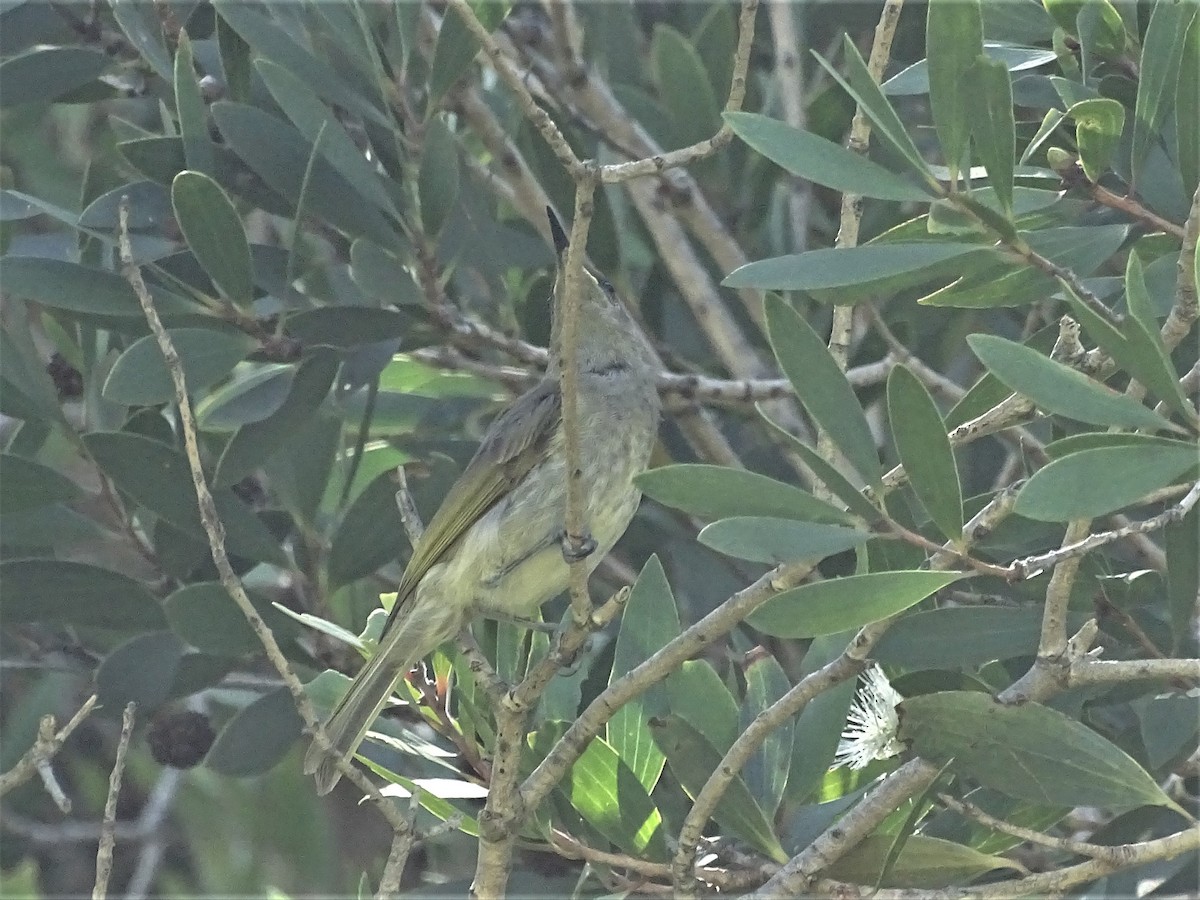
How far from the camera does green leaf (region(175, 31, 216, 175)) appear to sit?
2.68 m

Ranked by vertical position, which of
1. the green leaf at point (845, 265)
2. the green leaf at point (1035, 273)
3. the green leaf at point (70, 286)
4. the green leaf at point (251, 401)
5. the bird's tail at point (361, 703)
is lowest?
the bird's tail at point (361, 703)

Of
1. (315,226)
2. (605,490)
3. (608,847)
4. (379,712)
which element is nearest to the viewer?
(608,847)

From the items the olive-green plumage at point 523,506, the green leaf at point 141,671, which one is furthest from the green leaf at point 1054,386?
the green leaf at point 141,671

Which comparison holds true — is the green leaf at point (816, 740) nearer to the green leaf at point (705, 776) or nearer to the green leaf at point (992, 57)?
the green leaf at point (705, 776)

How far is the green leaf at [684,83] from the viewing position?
11.5 ft

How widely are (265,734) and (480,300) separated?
1252 mm

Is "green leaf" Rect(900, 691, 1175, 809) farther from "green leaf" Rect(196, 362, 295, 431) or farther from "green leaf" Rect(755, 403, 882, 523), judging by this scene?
"green leaf" Rect(196, 362, 295, 431)

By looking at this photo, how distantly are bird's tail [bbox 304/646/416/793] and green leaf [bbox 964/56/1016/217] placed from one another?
145 centimetres

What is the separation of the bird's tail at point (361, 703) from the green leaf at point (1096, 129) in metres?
1.46

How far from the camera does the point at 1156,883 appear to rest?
8.38 ft

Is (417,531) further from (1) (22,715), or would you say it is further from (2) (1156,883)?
(1) (22,715)

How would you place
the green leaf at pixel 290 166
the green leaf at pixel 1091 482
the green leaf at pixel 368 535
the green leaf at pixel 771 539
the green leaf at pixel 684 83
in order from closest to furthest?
the green leaf at pixel 1091 482 < the green leaf at pixel 771 539 < the green leaf at pixel 290 166 < the green leaf at pixel 368 535 < the green leaf at pixel 684 83

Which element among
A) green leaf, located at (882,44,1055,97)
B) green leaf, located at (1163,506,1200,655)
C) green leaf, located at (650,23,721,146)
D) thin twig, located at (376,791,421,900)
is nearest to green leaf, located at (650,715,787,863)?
thin twig, located at (376,791,421,900)

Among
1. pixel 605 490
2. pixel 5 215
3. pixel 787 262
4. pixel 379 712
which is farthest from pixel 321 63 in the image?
pixel 787 262
